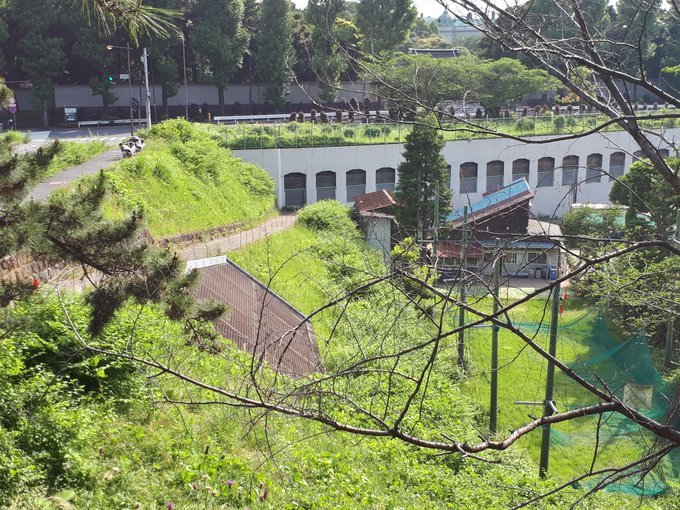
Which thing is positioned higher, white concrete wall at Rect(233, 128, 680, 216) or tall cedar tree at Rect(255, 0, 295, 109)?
tall cedar tree at Rect(255, 0, 295, 109)

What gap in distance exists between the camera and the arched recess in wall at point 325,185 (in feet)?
96.8

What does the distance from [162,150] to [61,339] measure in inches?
568

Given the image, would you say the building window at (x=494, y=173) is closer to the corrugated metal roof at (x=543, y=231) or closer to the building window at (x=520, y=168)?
the building window at (x=520, y=168)

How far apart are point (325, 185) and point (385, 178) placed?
257cm

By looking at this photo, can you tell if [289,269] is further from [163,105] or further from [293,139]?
[163,105]

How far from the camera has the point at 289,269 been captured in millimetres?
16969

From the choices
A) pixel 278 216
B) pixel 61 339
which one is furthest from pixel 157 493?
pixel 278 216

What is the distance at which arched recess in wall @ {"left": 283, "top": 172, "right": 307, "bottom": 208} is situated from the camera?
28.9 m

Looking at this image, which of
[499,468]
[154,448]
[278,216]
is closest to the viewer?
[154,448]

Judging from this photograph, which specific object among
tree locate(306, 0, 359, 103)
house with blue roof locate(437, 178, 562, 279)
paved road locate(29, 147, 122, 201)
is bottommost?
paved road locate(29, 147, 122, 201)

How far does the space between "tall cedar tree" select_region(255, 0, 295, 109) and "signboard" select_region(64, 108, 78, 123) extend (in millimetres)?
9125

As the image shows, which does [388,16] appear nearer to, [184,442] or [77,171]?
[77,171]

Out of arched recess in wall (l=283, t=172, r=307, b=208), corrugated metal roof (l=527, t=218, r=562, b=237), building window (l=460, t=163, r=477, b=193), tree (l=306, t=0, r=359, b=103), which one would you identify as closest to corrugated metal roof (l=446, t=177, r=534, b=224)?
corrugated metal roof (l=527, t=218, r=562, b=237)

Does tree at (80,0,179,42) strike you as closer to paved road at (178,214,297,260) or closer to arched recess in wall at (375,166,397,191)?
paved road at (178,214,297,260)
